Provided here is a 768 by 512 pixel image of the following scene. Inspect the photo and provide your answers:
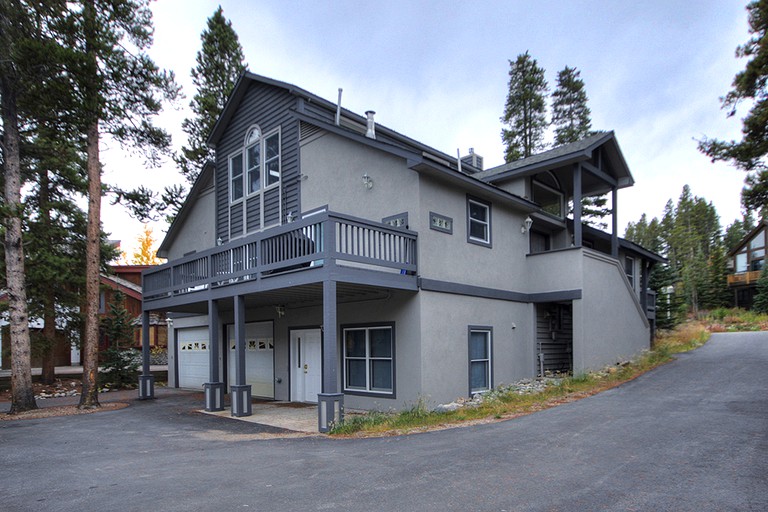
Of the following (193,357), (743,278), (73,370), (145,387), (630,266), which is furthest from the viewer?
(743,278)

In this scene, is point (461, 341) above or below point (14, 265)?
below

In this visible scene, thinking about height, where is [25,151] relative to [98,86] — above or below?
below

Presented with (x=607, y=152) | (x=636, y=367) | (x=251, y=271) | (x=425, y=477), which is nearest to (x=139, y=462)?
(x=425, y=477)

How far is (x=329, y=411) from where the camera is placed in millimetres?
9938

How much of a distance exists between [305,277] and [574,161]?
905 centimetres

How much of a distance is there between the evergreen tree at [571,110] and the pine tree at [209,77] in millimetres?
20997

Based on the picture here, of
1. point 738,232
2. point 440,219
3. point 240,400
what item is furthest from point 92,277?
point 738,232

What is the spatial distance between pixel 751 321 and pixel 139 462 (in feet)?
117

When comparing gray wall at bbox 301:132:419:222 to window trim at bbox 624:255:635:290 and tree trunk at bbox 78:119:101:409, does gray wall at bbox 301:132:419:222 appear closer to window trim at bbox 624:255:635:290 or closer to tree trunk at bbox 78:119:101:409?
tree trunk at bbox 78:119:101:409

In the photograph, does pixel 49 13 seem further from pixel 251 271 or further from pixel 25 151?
pixel 251 271

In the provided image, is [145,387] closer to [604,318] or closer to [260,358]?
[260,358]

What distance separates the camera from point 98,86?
529 inches

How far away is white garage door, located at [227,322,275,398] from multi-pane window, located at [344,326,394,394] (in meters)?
3.66

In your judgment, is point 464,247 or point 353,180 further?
point 353,180
